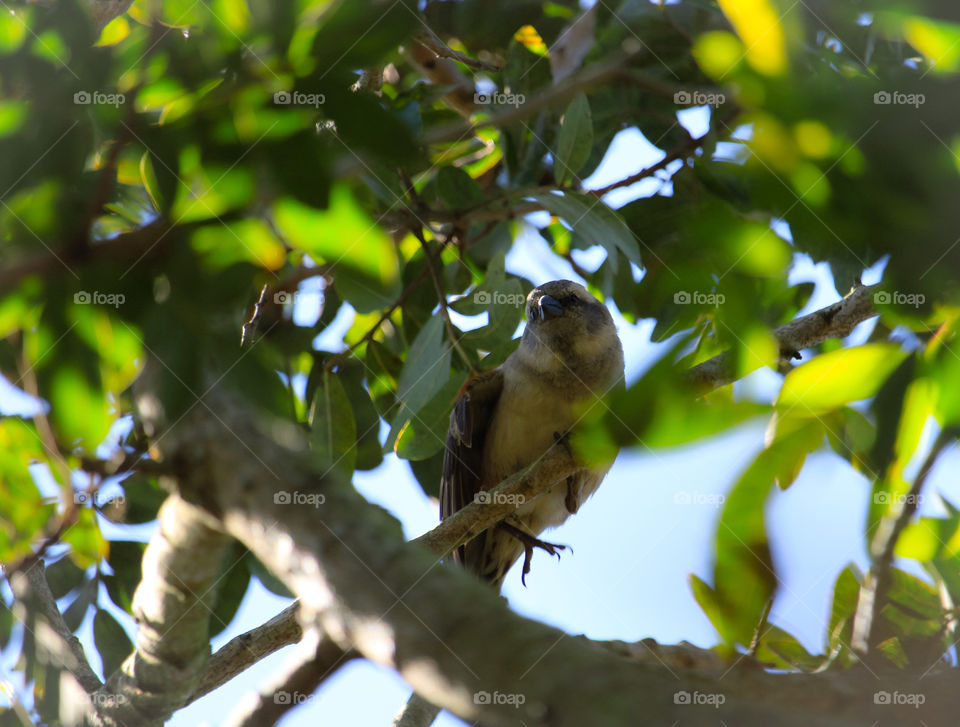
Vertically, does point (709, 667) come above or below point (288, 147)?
below

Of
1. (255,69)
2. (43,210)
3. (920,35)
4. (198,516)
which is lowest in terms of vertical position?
(198,516)

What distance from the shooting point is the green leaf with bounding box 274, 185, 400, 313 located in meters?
1.49

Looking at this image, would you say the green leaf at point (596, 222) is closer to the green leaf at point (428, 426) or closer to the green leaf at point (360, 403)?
the green leaf at point (428, 426)

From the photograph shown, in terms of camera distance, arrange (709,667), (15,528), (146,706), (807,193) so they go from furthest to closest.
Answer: (15,528) < (146,706) < (709,667) < (807,193)

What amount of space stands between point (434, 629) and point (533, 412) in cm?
303

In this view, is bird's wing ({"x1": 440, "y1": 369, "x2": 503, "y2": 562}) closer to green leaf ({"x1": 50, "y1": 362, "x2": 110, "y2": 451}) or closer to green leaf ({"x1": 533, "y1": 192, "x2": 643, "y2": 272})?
green leaf ({"x1": 533, "y1": 192, "x2": 643, "y2": 272})

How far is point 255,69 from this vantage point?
1396 millimetres

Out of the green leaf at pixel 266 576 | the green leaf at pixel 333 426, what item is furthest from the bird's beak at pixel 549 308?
the green leaf at pixel 266 576

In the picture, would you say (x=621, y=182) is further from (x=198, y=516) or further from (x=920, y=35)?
(x=198, y=516)

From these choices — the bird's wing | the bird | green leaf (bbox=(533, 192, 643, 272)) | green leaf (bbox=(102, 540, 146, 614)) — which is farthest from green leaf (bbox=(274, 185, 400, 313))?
the bird's wing

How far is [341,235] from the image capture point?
156 centimetres

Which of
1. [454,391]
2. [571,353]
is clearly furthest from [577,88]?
[571,353]

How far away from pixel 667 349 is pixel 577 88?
190 centimetres

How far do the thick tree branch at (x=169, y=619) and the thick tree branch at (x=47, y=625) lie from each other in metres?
0.20
